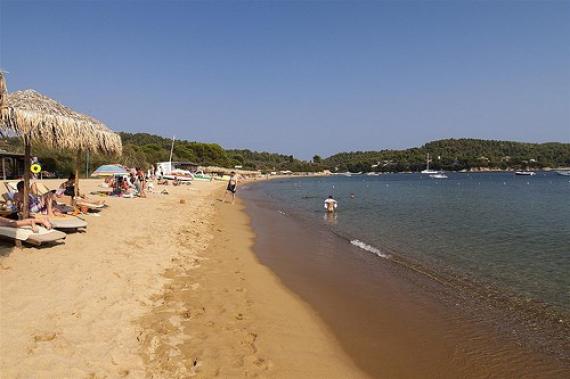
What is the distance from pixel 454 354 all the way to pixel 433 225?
1187 cm

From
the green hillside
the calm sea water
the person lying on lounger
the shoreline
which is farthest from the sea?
the green hillside

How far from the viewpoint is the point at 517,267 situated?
9062 mm

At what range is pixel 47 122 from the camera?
792 centimetres

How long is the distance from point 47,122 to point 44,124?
0.26 ft

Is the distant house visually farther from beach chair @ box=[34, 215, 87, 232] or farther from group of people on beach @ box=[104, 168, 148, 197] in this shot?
beach chair @ box=[34, 215, 87, 232]

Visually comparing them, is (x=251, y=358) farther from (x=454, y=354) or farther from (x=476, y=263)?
(x=476, y=263)

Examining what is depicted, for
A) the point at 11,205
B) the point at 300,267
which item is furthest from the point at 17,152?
the point at 300,267

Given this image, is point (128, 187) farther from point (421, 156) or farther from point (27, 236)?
point (421, 156)

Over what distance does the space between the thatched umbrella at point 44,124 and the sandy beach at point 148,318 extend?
2089 millimetres

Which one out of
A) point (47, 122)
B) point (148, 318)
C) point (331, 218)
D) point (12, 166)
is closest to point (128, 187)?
point (331, 218)

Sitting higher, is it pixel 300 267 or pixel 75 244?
pixel 75 244

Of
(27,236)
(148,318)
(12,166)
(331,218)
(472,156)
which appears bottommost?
(331,218)

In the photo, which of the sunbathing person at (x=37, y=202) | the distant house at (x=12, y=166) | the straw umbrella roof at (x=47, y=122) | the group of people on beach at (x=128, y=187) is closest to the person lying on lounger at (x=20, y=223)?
the sunbathing person at (x=37, y=202)

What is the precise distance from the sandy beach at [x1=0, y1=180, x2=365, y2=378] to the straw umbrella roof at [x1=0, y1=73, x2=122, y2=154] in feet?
7.01
